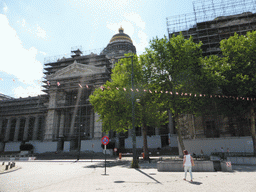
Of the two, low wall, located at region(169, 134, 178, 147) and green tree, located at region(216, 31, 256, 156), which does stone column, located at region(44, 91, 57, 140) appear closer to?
low wall, located at region(169, 134, 178, 147)

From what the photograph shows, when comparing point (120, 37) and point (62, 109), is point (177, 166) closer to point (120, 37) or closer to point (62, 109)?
point (62, 109)

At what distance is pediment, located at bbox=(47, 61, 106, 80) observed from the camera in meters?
49.0

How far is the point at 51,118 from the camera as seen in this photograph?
49281 mm

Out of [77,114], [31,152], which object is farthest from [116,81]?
[31,152]

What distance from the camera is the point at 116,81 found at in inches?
934

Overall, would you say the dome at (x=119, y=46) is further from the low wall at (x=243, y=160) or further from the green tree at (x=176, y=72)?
the low wall at (x=243, y=160)

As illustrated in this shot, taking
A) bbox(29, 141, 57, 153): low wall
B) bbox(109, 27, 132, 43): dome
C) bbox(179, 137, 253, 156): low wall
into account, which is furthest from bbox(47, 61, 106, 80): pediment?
bbox(109, 27, 132, 43): dome

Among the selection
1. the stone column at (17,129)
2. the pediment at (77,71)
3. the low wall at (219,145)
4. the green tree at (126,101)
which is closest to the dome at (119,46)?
the pediment at (77,71)

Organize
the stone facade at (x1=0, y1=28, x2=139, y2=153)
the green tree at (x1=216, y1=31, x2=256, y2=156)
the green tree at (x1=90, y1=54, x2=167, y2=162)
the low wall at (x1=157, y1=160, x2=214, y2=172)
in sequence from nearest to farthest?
the low wall at (x1=157, y1=160, x2=214, y2=172), the green tree at (x1=216, y1=31, x2=256, y2=156), the green tree at (x1=90, y1=54, x2=167, y2=162), the stone facade at (x1=0, y1=28, x2=139, y2=153)

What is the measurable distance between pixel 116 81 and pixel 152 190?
58.0ft

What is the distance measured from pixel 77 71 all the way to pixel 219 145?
40.3 m

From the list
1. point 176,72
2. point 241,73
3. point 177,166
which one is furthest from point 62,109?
point 241,73

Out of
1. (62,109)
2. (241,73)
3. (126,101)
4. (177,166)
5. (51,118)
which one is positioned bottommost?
(177,166)

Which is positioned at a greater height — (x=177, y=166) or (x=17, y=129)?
(x=17, y=129)
